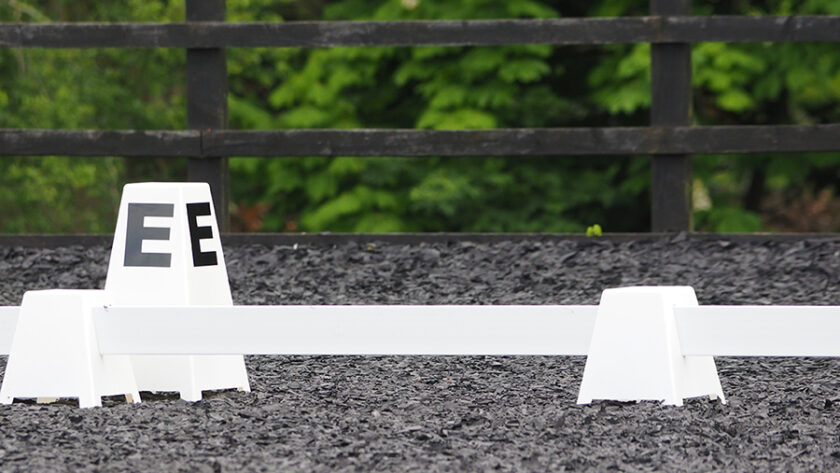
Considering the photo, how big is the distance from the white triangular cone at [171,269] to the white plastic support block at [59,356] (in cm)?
16

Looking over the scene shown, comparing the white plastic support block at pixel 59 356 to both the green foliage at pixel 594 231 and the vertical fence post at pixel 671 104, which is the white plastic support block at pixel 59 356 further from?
the vertical fence post at pixel 671 104

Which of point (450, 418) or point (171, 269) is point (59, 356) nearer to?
point (171, 269)

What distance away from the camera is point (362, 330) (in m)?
3.53

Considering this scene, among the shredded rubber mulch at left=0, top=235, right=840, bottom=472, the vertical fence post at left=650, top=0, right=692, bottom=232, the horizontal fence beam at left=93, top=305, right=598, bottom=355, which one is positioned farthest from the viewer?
the vertical fence post at left=650, top=0, right=692, bottom=232

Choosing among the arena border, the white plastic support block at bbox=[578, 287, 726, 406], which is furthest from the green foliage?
the white plastic support block at bbox=[578, 287, 726, 406]

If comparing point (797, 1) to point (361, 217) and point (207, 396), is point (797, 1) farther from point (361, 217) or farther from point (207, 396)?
point (207, 396)

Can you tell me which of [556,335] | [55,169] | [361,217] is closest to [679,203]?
[556,335]

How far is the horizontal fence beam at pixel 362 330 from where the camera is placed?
3490 mm

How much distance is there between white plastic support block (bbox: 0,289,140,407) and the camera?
3627 mm

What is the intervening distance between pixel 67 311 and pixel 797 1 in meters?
9.52

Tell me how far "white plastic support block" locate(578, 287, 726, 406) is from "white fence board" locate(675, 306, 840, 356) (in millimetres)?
91

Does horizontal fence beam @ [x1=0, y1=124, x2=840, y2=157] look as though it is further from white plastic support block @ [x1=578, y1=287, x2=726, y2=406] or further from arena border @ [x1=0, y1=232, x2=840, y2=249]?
white plastic support block @ [x1=578, y1=287, x2=726, y2=406]

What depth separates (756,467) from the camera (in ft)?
9.82

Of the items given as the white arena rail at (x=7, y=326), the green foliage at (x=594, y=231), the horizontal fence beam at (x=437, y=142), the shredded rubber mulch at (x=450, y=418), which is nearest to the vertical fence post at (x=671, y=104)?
the horizontal fence beam at (x=437, y=142)
